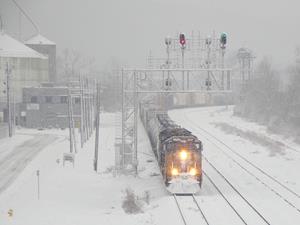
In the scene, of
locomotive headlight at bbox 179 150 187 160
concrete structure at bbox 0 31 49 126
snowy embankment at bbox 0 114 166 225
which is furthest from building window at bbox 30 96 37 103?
locomotive headlight at bbox 179 150 187 160

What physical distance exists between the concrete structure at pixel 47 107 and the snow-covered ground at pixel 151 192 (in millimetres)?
24655

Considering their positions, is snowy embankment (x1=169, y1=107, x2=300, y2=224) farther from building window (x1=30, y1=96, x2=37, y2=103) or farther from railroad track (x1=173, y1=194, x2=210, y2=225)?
building window (x1=30, y1=96, x2=37, y2=103)

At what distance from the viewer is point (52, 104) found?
70062mm

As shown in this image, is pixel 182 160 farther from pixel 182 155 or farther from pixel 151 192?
pixel 151 192

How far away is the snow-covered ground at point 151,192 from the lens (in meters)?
21.3

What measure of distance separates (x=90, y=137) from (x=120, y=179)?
2830 cm

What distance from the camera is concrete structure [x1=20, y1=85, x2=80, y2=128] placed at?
2746 inches

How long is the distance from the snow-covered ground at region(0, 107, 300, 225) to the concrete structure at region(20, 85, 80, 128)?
24.7 m

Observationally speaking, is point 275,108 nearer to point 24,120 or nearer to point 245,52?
point 245,52

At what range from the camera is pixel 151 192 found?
2725 centimetres

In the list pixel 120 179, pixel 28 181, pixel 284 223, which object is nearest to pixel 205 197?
pixel 284 223

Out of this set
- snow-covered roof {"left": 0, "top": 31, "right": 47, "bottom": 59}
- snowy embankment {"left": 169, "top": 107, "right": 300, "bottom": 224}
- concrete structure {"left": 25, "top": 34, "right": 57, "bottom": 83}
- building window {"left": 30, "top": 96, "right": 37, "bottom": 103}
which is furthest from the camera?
concrete structure {"left": 25, "top": 34, "right": 57, "bottom": 83}

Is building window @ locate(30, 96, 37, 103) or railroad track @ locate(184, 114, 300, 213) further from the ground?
building window @ locate(30, 96, 37, 103)

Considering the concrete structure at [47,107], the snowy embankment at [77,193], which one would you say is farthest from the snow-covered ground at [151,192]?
the concrete structure at [47,107]
